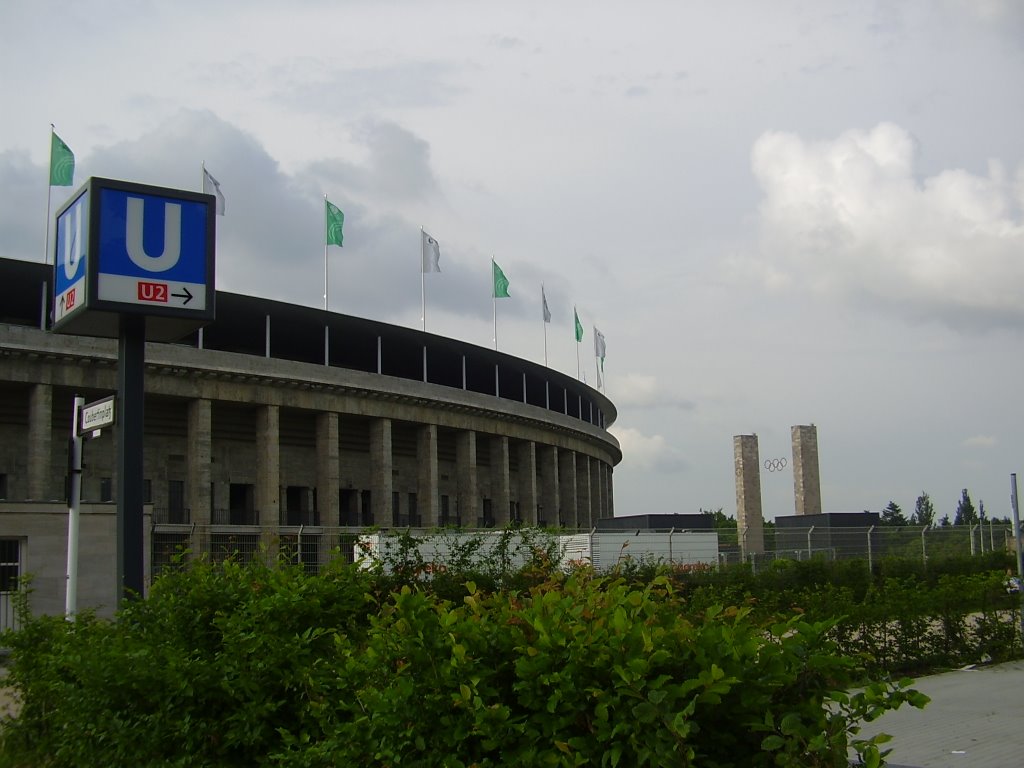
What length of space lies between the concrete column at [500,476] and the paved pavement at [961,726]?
43.7m

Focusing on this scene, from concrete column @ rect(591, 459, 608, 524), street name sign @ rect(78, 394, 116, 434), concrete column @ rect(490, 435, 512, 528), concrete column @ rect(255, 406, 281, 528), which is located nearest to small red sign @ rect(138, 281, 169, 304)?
street name sign @ rect(78, 394, 116, 434)

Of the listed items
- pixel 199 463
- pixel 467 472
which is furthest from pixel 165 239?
pixel 467 472

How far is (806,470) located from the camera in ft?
169

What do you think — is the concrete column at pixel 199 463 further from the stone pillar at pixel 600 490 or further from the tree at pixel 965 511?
the tree at pixel 965 511

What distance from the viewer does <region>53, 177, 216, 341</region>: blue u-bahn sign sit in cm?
1064

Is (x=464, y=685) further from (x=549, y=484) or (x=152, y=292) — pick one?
(x=549, y=484)

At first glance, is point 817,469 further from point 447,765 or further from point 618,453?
point 447,765

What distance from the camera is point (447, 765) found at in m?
4.41

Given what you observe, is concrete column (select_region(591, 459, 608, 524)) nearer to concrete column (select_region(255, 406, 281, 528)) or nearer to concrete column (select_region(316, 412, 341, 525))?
concrete column (select_region(316, 412, 341, 525))

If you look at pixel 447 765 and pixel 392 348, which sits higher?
pixel 392 348

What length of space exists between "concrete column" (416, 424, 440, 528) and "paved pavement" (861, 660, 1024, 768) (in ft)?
129

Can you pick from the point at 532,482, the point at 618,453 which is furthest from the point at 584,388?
the point at 618,453

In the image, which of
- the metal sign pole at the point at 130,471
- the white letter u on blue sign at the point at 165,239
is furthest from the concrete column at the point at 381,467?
the metal sign pole at the point at 130,471

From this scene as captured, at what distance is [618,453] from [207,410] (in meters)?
44.0
